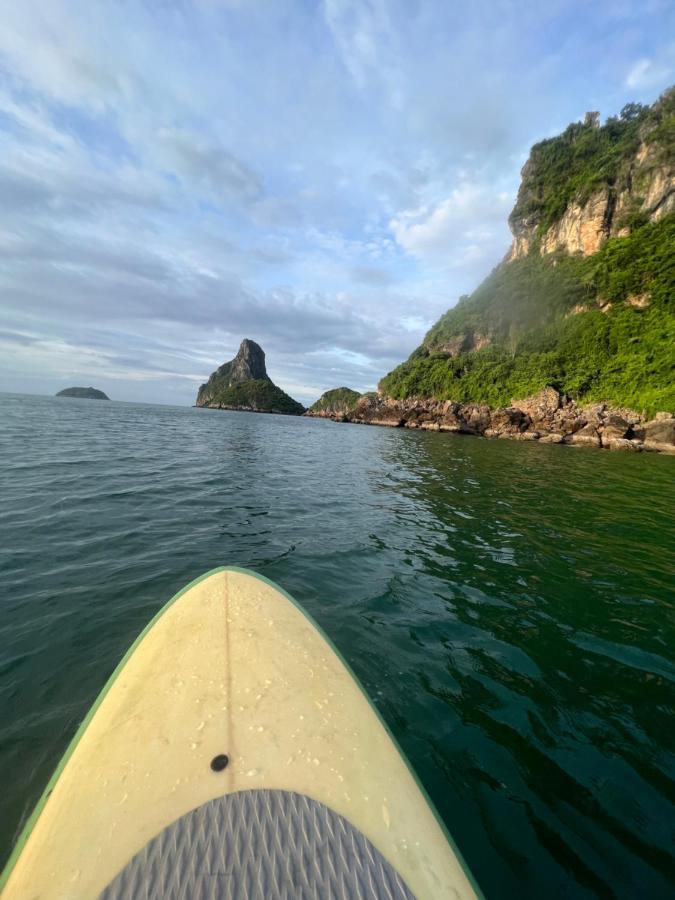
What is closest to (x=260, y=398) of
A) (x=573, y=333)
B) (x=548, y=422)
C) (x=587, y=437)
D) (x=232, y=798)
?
(x=573, y=333)

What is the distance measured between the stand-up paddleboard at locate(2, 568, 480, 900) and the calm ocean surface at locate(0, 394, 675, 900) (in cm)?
59

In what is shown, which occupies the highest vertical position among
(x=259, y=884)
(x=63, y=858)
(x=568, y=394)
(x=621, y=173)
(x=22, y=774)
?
(x=621, y=173)

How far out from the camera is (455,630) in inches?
186

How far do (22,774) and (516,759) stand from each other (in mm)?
3966

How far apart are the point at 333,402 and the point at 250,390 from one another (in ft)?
163

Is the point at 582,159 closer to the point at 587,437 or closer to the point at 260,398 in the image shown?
the point at 587,437

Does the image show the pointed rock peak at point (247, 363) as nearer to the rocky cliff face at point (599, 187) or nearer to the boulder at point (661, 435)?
the rocky cliff face at point (599, 187)

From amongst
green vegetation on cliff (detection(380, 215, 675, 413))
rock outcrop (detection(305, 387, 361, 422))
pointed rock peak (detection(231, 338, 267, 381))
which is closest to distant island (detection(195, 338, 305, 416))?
pointed rock peak (detection(231, 338, 267, 381))

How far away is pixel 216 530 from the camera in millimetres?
7977

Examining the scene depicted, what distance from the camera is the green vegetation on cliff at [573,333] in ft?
136

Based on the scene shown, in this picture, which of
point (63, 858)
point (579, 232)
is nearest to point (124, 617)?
point (63, 858)

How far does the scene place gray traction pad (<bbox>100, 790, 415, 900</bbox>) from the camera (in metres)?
1.68

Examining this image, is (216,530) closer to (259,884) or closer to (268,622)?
(268,622)

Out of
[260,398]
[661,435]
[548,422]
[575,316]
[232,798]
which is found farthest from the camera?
[260,398]
